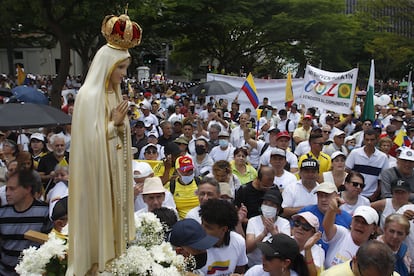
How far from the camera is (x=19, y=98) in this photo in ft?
34.4

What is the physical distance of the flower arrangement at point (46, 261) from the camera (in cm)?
290

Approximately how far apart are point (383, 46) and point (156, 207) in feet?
139

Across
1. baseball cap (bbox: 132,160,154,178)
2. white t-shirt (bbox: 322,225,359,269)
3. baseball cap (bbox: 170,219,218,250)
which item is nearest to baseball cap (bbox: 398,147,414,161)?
white t-shirt (bbox: 322,225,359,269)

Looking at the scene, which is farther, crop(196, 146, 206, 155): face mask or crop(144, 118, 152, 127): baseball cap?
crop(144, 118, 152, 127): baseball cap

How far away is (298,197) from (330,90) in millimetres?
6670

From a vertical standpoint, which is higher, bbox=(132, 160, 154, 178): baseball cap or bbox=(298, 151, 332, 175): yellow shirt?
bbox=(132, 160, 154, 178): baseball cap

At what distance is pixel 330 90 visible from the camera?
1218cm

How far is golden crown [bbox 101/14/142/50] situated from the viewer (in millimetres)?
2816

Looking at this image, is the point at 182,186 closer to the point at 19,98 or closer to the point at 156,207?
the point at 156,207

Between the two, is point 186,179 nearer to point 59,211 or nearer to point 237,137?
point 59,211

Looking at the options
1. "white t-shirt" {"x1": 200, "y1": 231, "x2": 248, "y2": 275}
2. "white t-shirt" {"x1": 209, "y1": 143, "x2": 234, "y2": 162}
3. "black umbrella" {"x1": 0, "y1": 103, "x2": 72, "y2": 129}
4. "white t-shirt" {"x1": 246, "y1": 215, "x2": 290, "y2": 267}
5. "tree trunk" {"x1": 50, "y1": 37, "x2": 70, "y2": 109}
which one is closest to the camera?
"white t-shirt" {"x1": 200, "y1": 231, "x2": 248, "y2": 275}

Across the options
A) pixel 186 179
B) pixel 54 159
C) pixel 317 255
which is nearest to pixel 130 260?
pixel 317 255

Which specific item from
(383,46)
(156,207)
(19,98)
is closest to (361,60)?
(383,46)

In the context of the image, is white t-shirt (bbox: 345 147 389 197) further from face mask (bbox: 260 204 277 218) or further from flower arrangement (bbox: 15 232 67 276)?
flower arrangement (bbox: 15 232 67 276)
